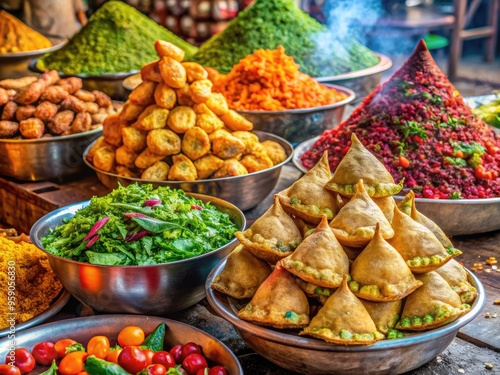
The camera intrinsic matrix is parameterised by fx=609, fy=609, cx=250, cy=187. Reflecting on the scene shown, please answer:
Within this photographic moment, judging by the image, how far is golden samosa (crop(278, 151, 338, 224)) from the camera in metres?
1.56

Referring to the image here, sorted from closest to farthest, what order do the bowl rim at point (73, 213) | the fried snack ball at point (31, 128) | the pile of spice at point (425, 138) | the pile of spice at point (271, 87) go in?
the bowl rim at point (73, 213)
the pile of spice at point (425, 138)
the fried snack ball at point (31, 128)
the pile of spice at point (271, 87)

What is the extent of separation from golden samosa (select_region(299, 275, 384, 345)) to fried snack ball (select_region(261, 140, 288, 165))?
1280 millimetres

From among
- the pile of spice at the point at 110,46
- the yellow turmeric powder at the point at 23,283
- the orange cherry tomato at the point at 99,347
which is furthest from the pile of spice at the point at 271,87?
the orange cherry tomato at the point at 99,347

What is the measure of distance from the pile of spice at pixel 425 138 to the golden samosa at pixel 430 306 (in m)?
0.82

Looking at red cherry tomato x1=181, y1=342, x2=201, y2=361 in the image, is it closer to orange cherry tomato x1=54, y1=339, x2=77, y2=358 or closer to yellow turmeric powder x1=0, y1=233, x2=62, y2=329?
orange cherry tomato x1=54, y1=339, x2=77, y2=358

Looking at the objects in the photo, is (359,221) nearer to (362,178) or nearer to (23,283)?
(362,178)

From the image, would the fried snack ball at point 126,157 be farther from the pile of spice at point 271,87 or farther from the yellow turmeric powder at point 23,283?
the pile of spice at point 271,87

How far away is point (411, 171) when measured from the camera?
7.48 ft

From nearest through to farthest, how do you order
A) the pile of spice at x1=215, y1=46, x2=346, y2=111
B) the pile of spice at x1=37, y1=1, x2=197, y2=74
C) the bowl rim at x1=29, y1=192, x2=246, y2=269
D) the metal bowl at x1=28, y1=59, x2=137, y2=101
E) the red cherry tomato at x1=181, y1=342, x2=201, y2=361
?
the red cherry tomato at x1=181, y1=342, x2=201, y2=361 → the bowl rim at x1=29, y1=192, x2=246, y2=269 → the pile of spice at x1=215, y1=46, x2=346, y2=111 → the metal bowl at x1=28, y1=59, x2=137, y2=101 → the pile of spice at x1=37, y1=1, x2=197, y2=74

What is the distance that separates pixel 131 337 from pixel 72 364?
16 cm

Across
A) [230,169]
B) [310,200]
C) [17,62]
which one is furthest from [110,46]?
[310,200]

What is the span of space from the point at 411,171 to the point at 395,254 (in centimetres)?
96

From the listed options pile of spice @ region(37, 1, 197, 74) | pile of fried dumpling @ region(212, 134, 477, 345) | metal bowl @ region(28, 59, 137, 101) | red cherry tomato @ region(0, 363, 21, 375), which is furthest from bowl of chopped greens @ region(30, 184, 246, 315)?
pile of spice @ region(37, 1, 197, 74)

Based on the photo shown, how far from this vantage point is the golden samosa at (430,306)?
1.35 metres
